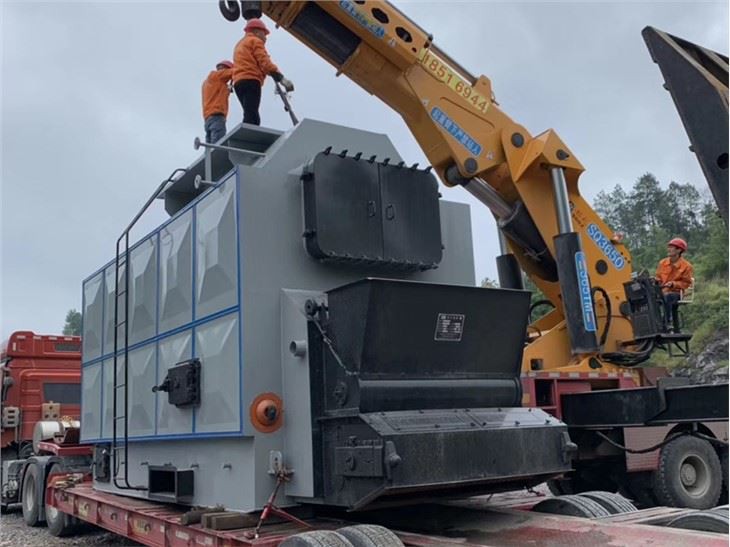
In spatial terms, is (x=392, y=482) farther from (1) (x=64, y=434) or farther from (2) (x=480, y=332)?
(1) (x=64, y=434)

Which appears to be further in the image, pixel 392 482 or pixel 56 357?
pixel 56 357

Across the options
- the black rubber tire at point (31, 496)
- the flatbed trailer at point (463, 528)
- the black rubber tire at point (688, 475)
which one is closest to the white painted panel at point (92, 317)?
the flatbed trailer at point (463, 528)

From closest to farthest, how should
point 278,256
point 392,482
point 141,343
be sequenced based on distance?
point 392,482
point 278,256
point 141,343

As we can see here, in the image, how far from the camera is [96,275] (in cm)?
832

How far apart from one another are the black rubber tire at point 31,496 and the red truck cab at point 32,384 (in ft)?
5.25

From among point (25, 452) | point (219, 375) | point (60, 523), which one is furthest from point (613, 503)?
point (25, 452)

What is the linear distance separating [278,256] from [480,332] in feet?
4.81

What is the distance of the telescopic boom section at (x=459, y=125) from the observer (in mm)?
7395

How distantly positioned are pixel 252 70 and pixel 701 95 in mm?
5673

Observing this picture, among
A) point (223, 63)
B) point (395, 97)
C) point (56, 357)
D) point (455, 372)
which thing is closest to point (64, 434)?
point (56, 357)

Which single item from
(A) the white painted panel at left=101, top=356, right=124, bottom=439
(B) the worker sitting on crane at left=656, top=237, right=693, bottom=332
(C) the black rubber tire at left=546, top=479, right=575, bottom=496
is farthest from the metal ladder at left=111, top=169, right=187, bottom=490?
(B) the worker sitting on crane at left=656, top=237, right=693, bottom=332

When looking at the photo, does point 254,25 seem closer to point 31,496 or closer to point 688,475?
point 688,475

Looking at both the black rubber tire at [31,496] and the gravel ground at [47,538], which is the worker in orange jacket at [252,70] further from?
the black rubber tire at [31,496]

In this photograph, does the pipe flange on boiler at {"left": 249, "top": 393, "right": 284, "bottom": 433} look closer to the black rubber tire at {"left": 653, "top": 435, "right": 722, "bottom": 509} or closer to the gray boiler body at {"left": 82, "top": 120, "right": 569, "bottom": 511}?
the gray boiler body at {"left": 82, "top": 120, "right": 569, "bottom": 511}
